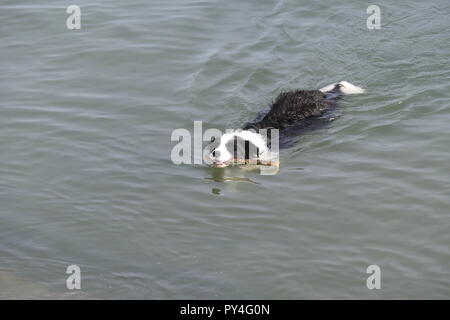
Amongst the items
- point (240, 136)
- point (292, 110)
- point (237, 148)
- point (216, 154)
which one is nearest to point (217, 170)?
point (216, 154)

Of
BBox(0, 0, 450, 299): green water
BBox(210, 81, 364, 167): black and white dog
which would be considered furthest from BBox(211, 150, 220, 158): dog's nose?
BBox(0, 0, 450, 299): green water

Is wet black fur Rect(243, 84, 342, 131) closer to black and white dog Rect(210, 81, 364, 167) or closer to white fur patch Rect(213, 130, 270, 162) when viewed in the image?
black and white dog Rect(210, 81, 364, 167)

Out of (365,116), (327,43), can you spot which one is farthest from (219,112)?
(327,43)

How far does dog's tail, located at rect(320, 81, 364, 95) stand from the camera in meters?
9.22

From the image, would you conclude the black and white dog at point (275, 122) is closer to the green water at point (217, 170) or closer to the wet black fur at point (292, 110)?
the wet black fur at point (292, 110)

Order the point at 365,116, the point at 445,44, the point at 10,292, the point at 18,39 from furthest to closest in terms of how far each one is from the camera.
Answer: the point at 18,39, the point at 445,44, the point at 365,116, the point at 10,292

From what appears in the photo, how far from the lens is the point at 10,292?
5793 mm

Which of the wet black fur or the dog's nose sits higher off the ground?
the wet black fur

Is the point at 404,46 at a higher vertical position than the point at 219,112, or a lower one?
higher

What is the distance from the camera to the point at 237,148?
784 cm

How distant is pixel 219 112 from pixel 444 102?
9.74 feet

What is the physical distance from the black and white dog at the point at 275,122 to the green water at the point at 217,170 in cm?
20
